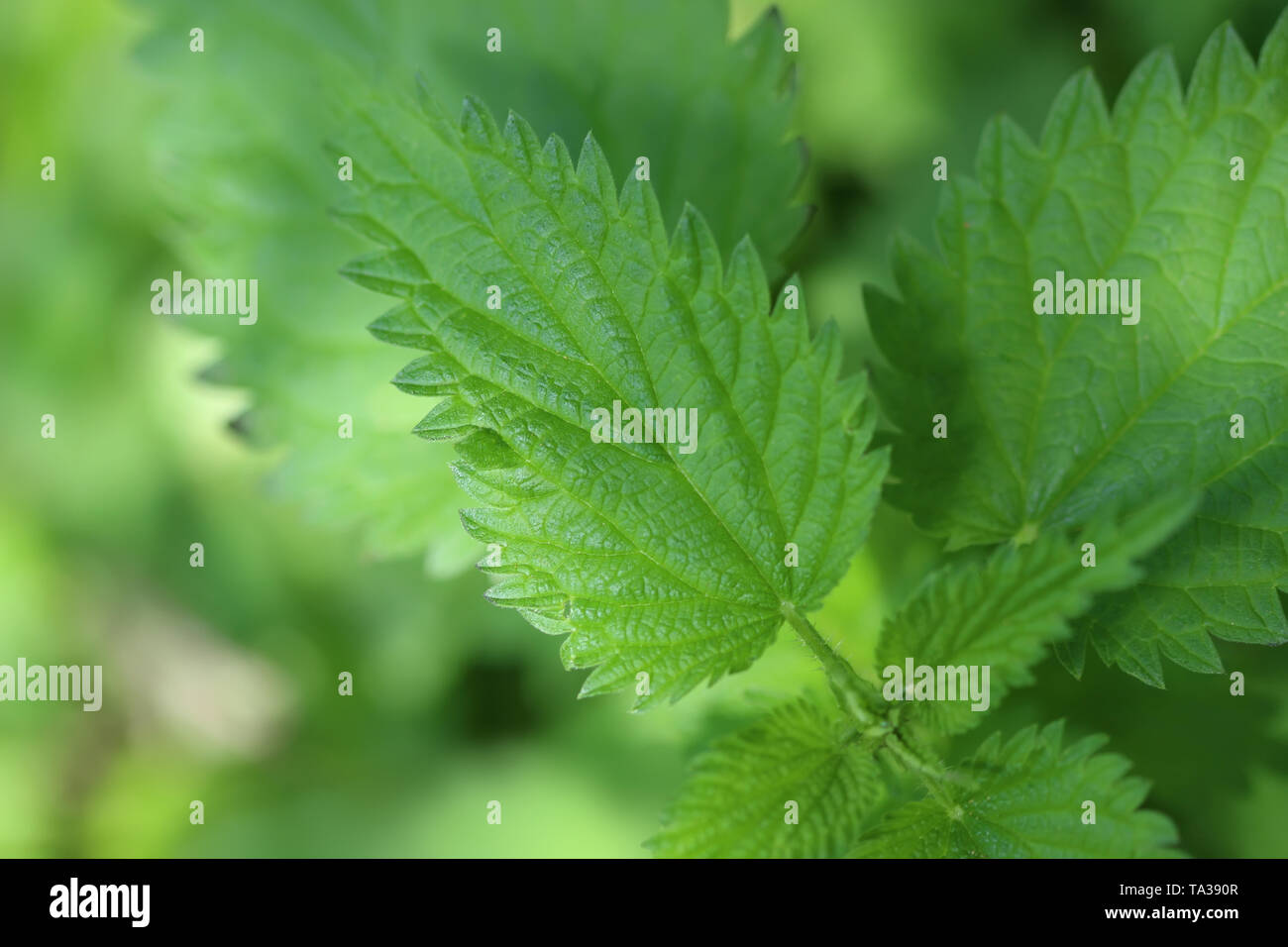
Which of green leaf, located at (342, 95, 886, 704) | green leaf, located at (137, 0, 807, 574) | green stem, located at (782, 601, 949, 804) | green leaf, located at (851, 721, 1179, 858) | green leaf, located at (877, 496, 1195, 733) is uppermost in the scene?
green leaf, located at (137, 0, 807, 574)

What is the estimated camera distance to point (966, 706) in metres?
1.46

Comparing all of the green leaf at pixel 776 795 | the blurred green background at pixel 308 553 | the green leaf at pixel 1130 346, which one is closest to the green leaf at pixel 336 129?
the blurred green background at pixel 308 553

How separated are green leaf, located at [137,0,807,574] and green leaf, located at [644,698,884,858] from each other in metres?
0.75

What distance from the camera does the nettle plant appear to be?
148cm

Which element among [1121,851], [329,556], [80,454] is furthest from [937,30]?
[80,454]

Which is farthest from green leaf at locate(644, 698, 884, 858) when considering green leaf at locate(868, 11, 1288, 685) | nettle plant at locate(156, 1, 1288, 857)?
green leaf at locate(868, 11, 1288, 685)

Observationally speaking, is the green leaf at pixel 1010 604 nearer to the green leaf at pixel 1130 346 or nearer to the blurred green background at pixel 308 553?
the green leaf at pixel 1130 346

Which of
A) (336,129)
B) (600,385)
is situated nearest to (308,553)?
(336,129)

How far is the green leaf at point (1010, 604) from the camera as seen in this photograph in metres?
1.17

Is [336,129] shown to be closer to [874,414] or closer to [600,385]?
[600,385]

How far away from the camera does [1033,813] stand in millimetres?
1456

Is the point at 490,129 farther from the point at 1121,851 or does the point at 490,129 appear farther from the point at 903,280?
the point at 1121,851

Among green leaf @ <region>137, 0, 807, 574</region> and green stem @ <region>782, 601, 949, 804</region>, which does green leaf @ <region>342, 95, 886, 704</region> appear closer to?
green stem @ <region>782, 601, 949, 804</region>

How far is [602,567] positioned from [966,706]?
58 cm
